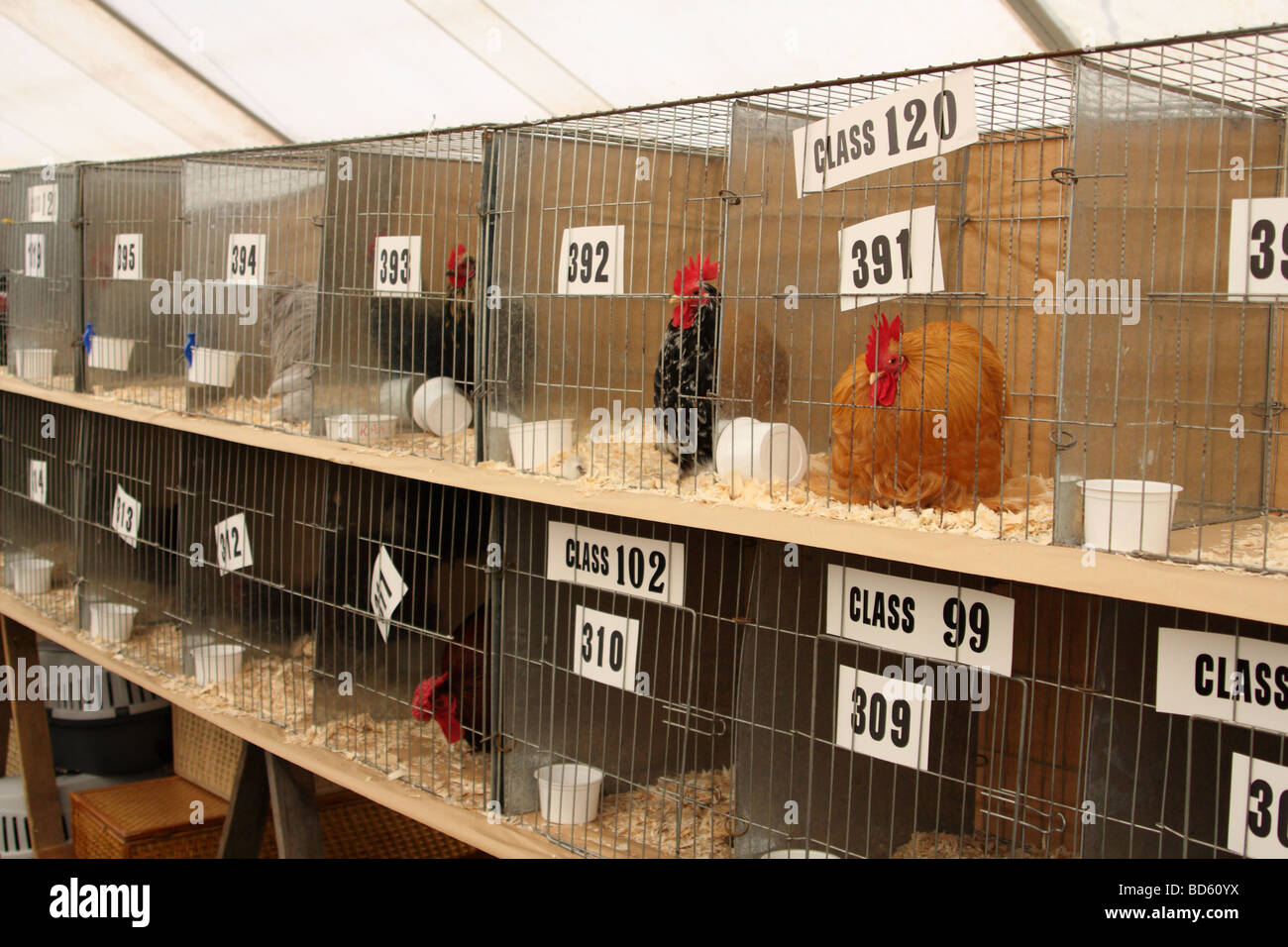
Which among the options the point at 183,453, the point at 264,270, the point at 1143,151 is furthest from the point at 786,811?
the point at 183,453

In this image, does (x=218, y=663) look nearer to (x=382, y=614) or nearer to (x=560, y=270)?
(x=382, y=614)

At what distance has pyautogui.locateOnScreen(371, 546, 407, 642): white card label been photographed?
2.15 m

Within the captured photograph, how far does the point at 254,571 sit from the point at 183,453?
366 millimetres

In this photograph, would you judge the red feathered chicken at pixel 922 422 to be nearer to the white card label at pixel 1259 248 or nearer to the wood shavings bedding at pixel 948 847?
the white card label at pixel 1259 248

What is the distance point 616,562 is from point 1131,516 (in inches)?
34.2

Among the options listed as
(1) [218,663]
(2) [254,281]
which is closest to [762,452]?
(2) [254,281]

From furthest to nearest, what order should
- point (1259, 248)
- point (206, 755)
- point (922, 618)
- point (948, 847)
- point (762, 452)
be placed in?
point (206, 755) → point (948, 847) → point (762, 452) → point (922, 618) → point (1259, 248)

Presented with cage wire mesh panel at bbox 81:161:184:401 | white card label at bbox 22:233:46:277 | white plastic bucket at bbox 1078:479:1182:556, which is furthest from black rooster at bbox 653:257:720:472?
white card label at bbox 22:233:46:277

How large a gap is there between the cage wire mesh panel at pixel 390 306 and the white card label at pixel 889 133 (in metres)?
0.95

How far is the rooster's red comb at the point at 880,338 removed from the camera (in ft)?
4.95

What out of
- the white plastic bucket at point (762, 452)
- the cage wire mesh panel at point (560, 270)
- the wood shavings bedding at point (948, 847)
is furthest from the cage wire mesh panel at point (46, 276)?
the wood shavings bedding at point (948, 847)

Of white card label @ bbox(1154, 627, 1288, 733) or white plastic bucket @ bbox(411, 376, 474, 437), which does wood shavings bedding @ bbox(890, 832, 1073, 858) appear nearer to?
white card label @ bbox(1154, 627, 1288, 733)

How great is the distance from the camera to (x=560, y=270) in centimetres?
183

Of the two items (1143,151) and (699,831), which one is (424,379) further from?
(1143,151)
